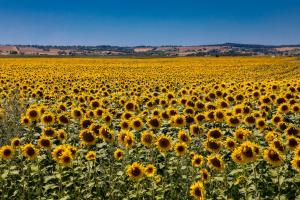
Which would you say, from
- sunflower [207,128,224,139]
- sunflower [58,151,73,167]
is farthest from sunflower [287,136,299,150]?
sunflower [58,151,73,167]

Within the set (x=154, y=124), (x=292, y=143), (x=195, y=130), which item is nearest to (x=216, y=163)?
(x=292, y=143)

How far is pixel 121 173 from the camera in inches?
309

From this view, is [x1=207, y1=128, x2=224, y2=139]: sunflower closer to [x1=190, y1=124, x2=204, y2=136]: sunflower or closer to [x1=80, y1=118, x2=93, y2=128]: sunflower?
[x1=190, y1=124, x2=204, y2=136]: sunflower

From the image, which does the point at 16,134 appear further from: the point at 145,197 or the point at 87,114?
the point at 145,197

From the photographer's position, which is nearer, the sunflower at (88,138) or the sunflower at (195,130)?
the sunflower at (88,138)

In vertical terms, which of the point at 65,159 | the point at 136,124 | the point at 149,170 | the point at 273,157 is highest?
the point at 273,157

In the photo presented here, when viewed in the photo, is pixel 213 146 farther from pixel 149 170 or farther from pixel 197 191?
pixel 197 191

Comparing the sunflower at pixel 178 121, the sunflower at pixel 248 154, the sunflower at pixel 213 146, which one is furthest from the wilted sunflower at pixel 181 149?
the sunflower at pixel 178 121

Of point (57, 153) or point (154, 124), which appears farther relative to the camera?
point (154, 124)

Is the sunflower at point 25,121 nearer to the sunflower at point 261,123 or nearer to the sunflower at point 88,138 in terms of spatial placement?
the sunflower at point 88,138

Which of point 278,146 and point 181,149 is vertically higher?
point 278,146

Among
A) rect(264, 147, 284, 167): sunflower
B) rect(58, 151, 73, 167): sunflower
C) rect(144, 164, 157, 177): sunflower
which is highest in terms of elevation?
rect(264, 147, 284, 167): sunflower

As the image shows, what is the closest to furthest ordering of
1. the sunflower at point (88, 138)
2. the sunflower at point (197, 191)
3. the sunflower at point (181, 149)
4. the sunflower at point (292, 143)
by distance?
the sunflower at point (197, 191) < the sunflower at point (292, 143) < the sunflower at point (181, 149) < the sunflower at point (88, 138)

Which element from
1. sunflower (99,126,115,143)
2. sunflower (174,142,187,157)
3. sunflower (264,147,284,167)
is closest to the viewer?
sunflower (264,147,284,167)
